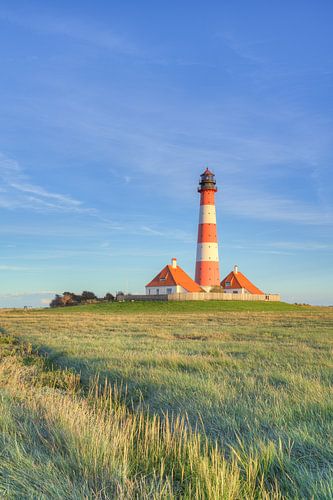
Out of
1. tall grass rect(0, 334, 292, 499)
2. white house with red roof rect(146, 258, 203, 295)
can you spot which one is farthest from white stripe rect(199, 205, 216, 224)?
tall grass rect(0, 334, 292, 499)

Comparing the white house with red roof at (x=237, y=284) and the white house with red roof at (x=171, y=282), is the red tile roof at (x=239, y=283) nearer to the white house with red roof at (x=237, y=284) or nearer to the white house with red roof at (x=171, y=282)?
the white house with red roof at (x=237, y=284)

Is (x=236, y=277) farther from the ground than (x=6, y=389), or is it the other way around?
(x=236, y=277)

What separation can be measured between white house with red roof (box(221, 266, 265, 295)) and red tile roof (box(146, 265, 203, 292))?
688 centimetres

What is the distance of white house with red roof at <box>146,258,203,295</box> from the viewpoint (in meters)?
66.0

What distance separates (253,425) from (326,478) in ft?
5.41

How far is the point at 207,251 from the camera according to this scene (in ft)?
200

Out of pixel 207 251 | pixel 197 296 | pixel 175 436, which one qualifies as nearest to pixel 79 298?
pixel 197 296

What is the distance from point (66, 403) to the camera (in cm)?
668

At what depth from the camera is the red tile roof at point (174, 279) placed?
66250mm

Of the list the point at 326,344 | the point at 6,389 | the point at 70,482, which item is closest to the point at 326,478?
the point at 70,482

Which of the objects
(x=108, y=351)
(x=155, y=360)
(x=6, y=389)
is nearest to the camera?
(x=6, y=389)

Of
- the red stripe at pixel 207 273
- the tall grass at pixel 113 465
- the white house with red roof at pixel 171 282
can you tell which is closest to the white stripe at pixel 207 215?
the red stripe at pixel 207 273

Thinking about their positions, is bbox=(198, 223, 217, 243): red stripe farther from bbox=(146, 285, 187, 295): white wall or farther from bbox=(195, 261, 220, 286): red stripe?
bbox=(146, 285, 187, 295): white wall

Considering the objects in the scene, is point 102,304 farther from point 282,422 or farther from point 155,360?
point 282,422
